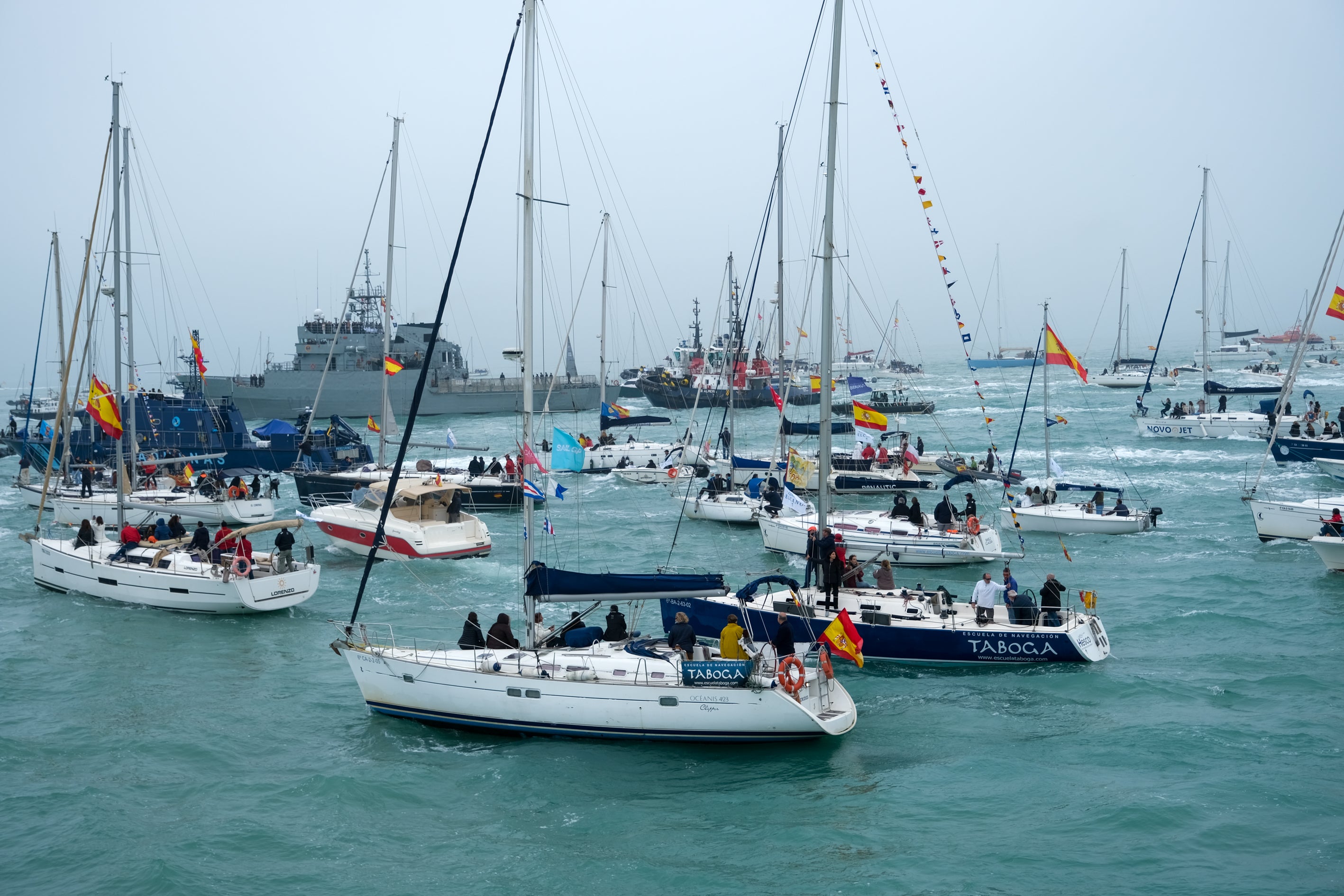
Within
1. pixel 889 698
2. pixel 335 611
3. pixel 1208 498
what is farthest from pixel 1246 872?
pixel 1208 498

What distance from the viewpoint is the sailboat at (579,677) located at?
15344 mm

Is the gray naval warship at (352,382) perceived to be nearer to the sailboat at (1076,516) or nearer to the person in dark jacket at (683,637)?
the sailboat at (1076,516)

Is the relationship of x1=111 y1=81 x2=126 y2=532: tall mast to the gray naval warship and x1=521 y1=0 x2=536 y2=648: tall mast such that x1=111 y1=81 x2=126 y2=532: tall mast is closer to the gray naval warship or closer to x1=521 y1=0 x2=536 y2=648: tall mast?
x1=521 y1=0 x2=536 y2=648: tall mast

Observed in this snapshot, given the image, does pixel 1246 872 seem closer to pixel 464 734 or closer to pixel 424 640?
pixel 464 734

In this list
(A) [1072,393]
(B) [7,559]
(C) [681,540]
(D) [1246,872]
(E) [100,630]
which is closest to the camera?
(D) [1246,872]

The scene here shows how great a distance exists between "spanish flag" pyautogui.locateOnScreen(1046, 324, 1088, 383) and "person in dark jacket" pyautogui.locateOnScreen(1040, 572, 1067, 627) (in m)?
15.1

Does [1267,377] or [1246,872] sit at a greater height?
[1267,377]

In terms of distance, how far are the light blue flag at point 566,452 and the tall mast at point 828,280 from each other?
4691 mm

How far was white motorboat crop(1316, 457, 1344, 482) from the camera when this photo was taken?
4128 cm

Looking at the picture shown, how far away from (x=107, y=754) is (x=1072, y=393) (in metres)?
103

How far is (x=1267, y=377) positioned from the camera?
325 ft

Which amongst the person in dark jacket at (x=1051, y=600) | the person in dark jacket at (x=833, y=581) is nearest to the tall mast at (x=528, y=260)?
the person in dark jacket at (x=833, y=581)

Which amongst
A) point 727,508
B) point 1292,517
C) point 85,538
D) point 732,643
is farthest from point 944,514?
point 85,538

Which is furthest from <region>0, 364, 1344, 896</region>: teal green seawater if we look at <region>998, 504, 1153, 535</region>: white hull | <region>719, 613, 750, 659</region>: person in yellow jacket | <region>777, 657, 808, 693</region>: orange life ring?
<region>998, 504, 1153, 535</region>: white hull
